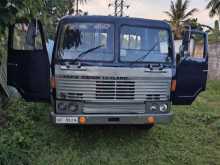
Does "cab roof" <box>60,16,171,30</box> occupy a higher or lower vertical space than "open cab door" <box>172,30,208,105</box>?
higher

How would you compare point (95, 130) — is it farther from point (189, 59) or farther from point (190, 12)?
point (190, 12)

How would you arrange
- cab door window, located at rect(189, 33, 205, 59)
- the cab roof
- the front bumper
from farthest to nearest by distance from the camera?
cab door window, located at rect(189, 33, 205, 59) → the cab roof → the front bumper

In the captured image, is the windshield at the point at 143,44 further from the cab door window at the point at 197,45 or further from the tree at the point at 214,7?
the tree at the point at 214,7

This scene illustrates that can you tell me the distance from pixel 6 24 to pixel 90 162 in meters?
2.48

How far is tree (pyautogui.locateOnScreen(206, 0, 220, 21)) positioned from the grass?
59.8 ft

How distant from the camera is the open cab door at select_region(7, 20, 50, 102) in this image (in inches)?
227

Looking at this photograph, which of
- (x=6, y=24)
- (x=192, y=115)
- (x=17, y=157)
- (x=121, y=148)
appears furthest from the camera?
(x=192, y=115)

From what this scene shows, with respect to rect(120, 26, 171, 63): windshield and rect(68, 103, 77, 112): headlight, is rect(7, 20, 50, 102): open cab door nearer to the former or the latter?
rect(68, 103, 77, 112): headlight

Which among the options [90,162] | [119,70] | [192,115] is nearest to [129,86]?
[119,70]

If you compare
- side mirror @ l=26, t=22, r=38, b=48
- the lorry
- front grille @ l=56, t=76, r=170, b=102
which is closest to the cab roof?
the lorry

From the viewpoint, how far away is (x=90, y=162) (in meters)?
5.32

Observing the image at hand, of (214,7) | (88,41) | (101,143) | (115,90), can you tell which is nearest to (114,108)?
(115,90)

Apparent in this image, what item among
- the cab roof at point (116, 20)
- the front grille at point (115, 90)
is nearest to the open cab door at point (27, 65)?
the cab roof at point (116, 20)

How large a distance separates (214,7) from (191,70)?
66.7ft
